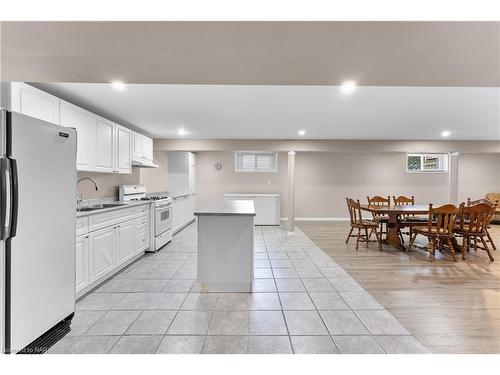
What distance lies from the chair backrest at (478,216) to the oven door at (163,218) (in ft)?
16.2

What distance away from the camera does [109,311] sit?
88.9 inches

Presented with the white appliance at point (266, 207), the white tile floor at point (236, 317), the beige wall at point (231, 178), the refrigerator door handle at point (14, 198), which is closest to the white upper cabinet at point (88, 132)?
the refrigerator door handle at point (14, 198)

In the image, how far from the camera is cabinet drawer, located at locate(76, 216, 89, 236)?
2377 millimetres

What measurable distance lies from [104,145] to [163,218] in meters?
1.63

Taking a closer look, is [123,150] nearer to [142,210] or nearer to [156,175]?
[142,210]

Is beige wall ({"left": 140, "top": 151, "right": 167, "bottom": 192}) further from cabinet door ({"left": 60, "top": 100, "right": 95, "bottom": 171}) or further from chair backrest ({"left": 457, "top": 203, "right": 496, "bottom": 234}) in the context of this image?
chair backrest ({"left": 457, "top": 203, "right": 496, "bottom": 234})

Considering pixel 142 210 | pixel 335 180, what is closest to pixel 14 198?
pixel 142 210

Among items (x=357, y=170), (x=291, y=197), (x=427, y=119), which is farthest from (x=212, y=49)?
(x=357, y=170)

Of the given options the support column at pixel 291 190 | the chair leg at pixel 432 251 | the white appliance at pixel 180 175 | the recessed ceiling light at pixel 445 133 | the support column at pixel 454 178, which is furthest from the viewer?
the white appliance at pixel 180 175

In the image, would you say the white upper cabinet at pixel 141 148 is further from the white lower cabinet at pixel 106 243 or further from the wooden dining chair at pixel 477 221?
the wooden dining chair at pixel 477 221

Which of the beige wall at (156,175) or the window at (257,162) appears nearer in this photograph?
the beige wall at (156,175)

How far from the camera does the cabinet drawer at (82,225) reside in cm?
238

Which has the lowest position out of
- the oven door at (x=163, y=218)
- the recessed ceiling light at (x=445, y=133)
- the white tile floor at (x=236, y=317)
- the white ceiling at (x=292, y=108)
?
the white tile floor at (x=236, y=317)
